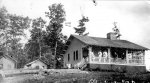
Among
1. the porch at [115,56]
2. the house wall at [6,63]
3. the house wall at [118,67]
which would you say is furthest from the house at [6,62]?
the house wall at [118,67]

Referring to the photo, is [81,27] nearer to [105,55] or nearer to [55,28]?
[55,28]

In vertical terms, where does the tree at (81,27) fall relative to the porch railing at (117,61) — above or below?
above

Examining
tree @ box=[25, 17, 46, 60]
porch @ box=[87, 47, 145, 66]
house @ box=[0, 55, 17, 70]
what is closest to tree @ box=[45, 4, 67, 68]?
tree @ box=[25, 17, 46, 60]

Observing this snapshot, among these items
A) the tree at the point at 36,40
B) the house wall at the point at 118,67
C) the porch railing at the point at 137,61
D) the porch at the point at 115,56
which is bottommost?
the house wall at the point at 118,67

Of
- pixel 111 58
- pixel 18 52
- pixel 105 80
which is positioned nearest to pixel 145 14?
pixel 105 80

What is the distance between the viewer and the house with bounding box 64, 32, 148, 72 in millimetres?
29516

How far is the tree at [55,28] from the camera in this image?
4678cm

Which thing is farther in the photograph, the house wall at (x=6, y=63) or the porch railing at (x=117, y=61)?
the house wall at (x=6, y=63)

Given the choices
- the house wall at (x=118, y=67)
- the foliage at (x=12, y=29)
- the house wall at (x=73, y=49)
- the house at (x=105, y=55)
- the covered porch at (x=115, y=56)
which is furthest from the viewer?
the foliage at (x=12, y=29)

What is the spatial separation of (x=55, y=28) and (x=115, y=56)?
1769cm

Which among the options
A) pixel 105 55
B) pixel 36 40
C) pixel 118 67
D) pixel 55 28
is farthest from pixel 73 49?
pixel 36 40

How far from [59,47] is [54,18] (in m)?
5.25

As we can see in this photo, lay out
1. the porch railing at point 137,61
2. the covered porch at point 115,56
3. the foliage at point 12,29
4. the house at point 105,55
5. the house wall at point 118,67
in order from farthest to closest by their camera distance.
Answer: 1. the foliage at point 12,29
2. the porch railing at point 137,61
3. the covered porch at point 115,56
4. the house at point 105,55
5. the house wall at point 118,67

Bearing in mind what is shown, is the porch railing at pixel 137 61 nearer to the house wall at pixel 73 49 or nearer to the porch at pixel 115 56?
the porch at pixel 115 56
